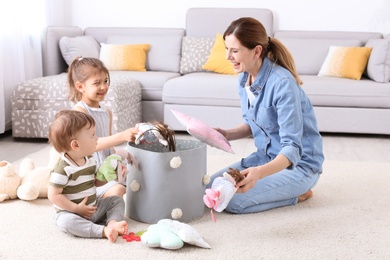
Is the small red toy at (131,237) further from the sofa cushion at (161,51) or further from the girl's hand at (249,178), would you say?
the sofa cushion at (161,51)

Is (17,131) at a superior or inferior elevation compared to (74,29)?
inferior

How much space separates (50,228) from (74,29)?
315 cm

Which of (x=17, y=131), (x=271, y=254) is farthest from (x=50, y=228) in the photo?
(x=17, y=131)

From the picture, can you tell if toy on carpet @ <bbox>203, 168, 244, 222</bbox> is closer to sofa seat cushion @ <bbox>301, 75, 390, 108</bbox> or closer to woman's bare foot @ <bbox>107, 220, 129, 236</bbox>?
woman's bare foot @ <bbox>107, 220, 129, 236</bbox>

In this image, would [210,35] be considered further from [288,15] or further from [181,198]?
[181,198]

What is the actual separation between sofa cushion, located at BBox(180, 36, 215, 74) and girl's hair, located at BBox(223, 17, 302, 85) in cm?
242

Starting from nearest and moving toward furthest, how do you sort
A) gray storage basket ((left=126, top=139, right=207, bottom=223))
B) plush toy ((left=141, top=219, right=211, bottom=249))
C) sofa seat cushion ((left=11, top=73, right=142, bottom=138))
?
plush toy ((left=141, top=219, right=211, bottom=249))
gray storage basket ((left=126, top=139, right=207, bottom=223))
sofa seat cushion ((left=11, top=73, right=142, bottom=138))

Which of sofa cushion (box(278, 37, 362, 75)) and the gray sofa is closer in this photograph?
the gray sofa

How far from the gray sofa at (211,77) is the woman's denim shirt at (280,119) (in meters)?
1.62

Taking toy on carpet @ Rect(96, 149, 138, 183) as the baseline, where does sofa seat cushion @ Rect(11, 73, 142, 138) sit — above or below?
below

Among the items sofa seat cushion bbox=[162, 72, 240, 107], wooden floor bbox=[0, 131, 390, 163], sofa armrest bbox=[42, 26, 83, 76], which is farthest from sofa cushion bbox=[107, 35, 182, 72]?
wooden floor bbox=[0, 131, 390, 163]

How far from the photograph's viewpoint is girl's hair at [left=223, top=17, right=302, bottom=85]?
90.6 inches

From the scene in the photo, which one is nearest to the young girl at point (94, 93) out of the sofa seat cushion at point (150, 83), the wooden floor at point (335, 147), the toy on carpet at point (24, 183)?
the toy on carpet at point (24, 183)

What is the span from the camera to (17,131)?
397cm
